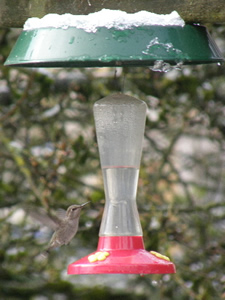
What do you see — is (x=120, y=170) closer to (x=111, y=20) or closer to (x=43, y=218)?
(x=43, y=218)

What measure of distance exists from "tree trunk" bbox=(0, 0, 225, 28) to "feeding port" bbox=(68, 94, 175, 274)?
496 mm

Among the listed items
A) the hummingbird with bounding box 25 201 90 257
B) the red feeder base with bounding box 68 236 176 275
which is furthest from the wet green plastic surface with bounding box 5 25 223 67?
the hummingbird with bounding box 25 201 90 257

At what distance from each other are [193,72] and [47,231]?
1.52m

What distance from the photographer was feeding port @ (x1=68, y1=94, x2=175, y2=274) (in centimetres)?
232

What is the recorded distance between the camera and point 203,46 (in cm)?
203

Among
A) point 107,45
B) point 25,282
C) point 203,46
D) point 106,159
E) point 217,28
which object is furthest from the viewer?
point 25,282

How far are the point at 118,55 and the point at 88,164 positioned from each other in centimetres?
255

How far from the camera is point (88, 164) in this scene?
172 inches

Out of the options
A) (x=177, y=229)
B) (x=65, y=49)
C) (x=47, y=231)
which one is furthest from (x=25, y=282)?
(x=65, y=49)

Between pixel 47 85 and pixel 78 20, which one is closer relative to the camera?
pixel 78 20

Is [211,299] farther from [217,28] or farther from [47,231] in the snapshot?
[217,28]

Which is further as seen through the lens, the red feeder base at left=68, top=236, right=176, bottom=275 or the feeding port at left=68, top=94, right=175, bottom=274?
the feeding port at left=68, top=94, right=175, bottom=274

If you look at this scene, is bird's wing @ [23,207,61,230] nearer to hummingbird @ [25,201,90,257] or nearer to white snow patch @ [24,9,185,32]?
hummingbird @ [25,201,90,257]

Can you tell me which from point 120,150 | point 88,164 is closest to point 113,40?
point 120,150
